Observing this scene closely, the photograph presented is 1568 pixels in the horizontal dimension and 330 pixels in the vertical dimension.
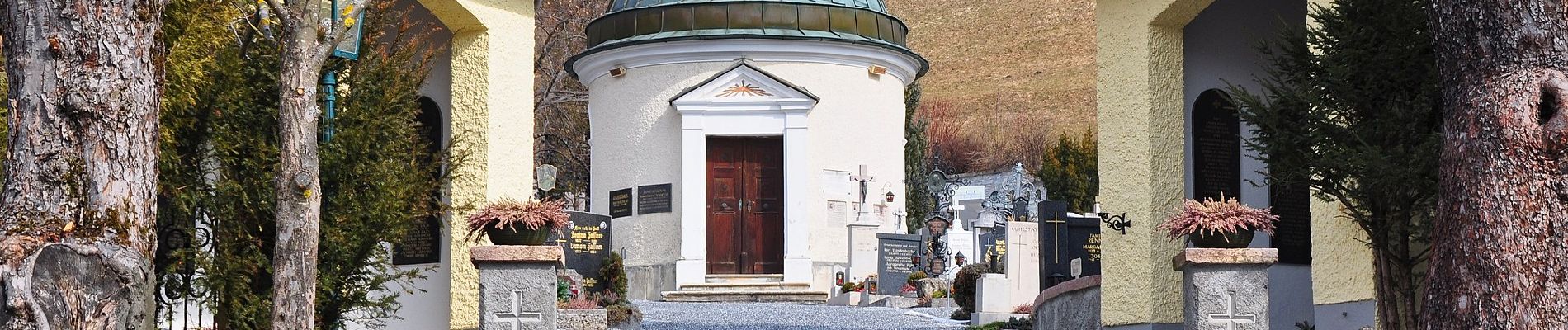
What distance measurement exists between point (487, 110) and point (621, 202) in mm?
13152

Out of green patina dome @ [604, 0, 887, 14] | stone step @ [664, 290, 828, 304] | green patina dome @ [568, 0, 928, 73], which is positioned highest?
green patina dome @ [604, 0, 887, 14]

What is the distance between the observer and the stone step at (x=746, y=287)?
2331cm

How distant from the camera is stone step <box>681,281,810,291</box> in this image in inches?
918

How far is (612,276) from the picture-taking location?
19625 mm

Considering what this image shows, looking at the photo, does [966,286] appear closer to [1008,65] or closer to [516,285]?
[516,285]

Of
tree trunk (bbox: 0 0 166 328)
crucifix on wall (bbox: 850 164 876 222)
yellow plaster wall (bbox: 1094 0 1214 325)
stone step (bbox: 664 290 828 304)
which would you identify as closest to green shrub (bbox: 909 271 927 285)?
stone step (bbox: 664 290 828 304)

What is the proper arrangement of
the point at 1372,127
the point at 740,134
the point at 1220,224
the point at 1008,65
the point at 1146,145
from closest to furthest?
the point at 1372,127
the point at 1220,224
the point at 1146,145
the point at 740,134
the point at 1008,65

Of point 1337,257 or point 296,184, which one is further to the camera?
point 1337,257

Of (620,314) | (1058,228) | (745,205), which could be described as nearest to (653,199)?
(745,205)

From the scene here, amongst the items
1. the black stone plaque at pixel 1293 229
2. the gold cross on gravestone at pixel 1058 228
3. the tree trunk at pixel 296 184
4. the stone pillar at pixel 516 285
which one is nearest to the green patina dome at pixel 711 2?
the gold cross on gravestone at pixel 1058 228

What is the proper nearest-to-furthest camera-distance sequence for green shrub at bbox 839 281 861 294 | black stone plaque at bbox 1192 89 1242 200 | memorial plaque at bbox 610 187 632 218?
black stone plaque at bbox 1192 89 1242 200 → green shrub at bbox 839 281 861 294 → memorial plaque at bbox 610 187 632 218

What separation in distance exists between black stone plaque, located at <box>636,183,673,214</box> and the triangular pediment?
1235 mm

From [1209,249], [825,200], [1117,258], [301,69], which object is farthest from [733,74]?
[301,69]

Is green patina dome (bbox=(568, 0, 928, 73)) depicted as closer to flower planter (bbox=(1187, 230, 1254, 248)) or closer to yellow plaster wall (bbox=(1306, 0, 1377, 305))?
flower planter (bbox=(1187, 230, 1254, 248))
